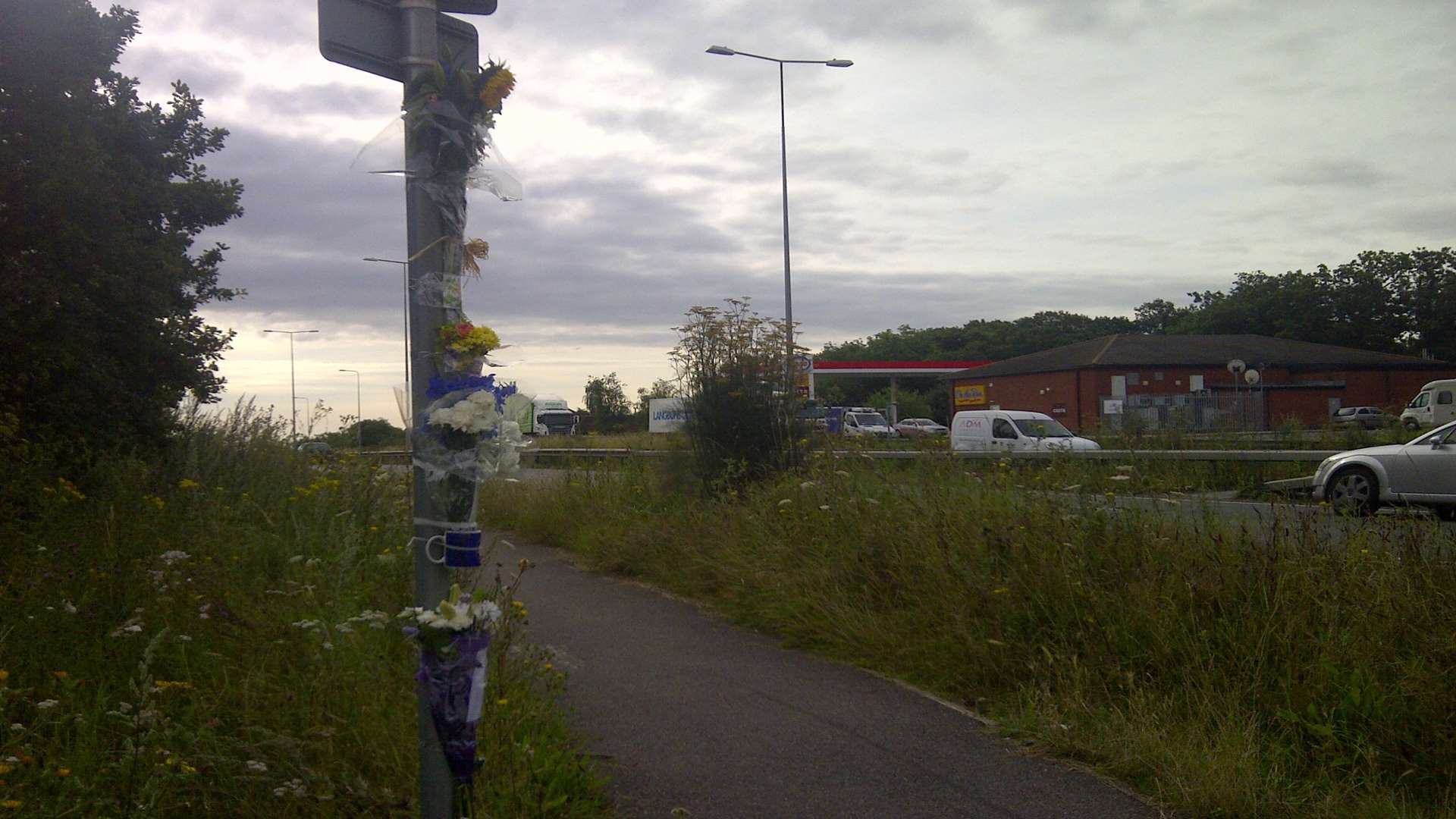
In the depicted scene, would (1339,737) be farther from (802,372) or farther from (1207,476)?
(1207,476)

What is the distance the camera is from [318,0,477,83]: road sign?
3182 millimetres

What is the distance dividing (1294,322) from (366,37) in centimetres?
7252

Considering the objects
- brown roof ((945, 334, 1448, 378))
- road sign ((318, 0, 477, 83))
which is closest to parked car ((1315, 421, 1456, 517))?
road sign ((318, 0, 477, 83))

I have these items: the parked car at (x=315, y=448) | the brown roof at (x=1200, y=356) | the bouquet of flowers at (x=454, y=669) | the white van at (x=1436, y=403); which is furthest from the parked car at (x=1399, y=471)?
the brown roof at (x=1200, y=356)

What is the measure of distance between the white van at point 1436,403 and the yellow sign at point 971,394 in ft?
70.8

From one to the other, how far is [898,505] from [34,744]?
541 cm

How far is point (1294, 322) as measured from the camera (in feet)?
219

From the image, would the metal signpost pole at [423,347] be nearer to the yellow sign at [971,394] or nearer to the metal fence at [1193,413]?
the metal fence at [1193,413]

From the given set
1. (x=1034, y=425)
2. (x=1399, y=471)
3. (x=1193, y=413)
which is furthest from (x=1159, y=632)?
(x=1193, y=413)

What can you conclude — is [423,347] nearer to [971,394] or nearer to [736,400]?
[736,400]

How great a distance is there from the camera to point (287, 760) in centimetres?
412

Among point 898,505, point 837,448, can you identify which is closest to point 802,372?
point 837,448

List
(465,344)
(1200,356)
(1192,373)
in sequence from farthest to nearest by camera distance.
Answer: (1200,356)
(1192,373)
(465,344)

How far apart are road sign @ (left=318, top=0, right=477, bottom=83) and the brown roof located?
50.6 m
